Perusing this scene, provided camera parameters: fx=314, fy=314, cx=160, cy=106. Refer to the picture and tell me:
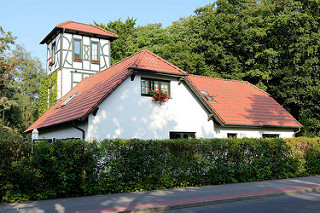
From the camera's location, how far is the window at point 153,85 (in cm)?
1814

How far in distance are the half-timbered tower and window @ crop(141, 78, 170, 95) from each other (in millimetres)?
12298

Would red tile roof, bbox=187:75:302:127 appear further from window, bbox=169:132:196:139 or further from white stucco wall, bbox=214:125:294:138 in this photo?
window, bbox=169:132:196:139

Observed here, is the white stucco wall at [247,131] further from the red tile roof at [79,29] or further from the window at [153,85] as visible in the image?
the red tile roof at [79,29]

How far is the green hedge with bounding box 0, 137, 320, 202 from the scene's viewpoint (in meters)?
10.6

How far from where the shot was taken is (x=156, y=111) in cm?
1819

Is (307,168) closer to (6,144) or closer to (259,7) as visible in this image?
(6,144)

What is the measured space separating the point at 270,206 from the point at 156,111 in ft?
32.8

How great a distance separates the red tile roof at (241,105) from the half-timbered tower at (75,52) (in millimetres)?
10080

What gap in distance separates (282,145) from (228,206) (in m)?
8.28

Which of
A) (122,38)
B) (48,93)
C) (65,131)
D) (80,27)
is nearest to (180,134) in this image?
(65,131)

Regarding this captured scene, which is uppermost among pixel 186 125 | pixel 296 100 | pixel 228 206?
pixel 296 100

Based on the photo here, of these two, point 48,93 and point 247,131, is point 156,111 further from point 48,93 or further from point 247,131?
point 48,93

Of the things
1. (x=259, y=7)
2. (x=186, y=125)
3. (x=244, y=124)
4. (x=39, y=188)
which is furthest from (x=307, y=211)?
(x=259, y=7)

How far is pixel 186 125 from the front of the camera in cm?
1925
